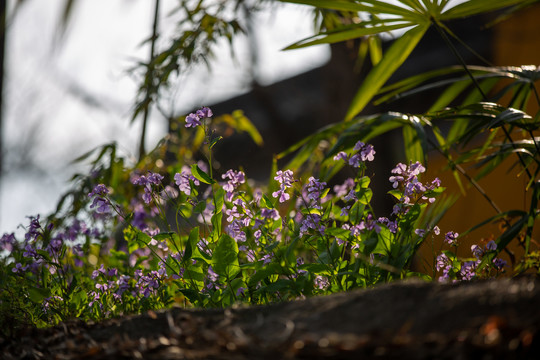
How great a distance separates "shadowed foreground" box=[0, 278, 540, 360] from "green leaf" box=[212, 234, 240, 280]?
0.33 metres

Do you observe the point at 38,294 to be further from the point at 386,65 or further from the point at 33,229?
the point at 386,65

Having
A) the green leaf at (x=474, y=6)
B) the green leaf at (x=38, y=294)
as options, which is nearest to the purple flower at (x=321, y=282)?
the green leaf at (x=38, y=294)

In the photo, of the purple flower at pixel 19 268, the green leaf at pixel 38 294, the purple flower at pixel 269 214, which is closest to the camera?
the purple flower at pixel 269 214

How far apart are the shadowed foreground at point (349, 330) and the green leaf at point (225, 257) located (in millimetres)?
332

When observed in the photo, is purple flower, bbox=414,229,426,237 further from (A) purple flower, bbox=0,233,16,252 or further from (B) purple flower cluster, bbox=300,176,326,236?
(A) purple flower, bbox=0,233,16,252

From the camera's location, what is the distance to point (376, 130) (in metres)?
1.92

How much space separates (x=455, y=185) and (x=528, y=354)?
4.05 metres

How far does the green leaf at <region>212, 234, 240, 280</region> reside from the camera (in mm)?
1689

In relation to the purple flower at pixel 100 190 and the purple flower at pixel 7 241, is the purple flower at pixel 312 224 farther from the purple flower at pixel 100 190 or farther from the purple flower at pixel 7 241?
the purple flower at pixel 7 241

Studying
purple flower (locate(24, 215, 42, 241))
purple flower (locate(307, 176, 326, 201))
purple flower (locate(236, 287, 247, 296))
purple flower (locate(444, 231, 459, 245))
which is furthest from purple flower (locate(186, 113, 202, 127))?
purple flower (locate(444, 231, 459, 245))

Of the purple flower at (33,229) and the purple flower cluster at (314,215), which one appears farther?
the purple flower at (33,229)

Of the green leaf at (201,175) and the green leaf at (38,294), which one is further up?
the green leaf at (201,175)

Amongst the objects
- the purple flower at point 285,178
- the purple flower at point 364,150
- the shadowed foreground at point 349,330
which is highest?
the purple flower at point 364,150

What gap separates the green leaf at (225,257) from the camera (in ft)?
5.54
